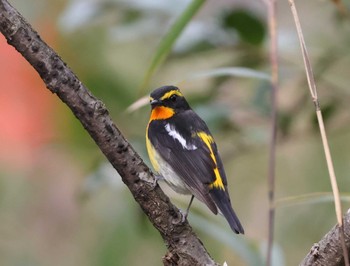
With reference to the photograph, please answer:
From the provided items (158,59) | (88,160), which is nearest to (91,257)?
(88,160)

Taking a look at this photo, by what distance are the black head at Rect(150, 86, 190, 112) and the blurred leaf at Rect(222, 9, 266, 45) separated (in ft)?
1.19

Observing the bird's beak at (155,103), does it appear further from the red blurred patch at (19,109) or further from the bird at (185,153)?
the red blurred patch at (19,109)

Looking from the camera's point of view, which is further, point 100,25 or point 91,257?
point 100,25

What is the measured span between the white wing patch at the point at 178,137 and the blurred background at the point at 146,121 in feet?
0.50

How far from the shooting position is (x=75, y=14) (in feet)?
11.0

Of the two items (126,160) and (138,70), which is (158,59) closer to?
(126,160)

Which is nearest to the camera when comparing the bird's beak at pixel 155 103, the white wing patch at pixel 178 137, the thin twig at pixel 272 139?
the thin twig at pixel 272 139

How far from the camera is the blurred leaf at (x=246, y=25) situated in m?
3.14

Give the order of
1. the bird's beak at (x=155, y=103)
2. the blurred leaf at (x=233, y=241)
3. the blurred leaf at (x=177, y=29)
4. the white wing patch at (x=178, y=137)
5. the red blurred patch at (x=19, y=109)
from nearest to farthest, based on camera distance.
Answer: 1. the blurred leaf at (x=177, y=29)
2. the blurred leaf at (x=233, y=241)
3. the white wing patch at (x=178, y=137)
4. the bird's beak at (x=155, y=103)
5. the red blurred patch at (x=19, y=109)

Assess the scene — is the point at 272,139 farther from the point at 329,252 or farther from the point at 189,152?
the point at 189,152

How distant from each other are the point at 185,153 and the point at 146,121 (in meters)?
0.86

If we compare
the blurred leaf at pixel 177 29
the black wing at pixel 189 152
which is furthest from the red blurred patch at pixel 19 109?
the blurred leaf at pixel 177 29

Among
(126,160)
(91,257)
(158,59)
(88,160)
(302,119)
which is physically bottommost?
(126,160)

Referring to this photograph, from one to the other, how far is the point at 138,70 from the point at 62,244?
1050 millimetres
